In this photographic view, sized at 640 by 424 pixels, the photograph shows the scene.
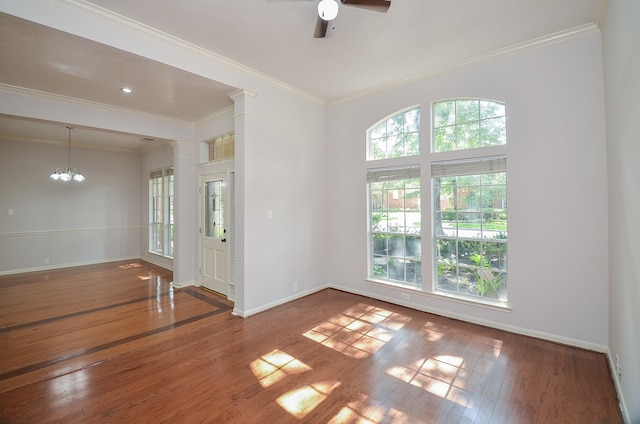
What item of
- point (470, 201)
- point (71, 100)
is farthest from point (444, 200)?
point (71, 100)

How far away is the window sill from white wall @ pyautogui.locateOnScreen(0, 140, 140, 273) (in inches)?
281

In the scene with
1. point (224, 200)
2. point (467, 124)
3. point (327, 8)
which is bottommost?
point (224, 200)

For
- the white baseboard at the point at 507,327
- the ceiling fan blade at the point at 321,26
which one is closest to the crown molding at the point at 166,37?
the ceiling fan blade at the point at 321,26

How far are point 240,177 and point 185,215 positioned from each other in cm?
205

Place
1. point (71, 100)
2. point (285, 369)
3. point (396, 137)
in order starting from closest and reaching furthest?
point (285, 369) < point (71, 100) < point (396, 137)

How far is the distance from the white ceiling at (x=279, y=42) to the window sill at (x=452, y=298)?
299 cm

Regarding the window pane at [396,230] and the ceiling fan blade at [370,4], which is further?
the window pane at [396,230]

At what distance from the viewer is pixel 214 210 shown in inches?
191

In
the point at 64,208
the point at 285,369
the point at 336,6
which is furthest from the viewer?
the point at 64,208

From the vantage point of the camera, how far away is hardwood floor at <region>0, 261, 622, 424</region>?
199 cm

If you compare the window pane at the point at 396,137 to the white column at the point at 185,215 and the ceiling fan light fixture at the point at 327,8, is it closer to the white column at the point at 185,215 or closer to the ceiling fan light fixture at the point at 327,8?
the ceiling fan light fixture at the point at 327,8

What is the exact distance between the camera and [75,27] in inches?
95.3

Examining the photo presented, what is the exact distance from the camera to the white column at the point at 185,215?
506 cm

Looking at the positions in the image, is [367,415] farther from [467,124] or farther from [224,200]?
[224,200]
